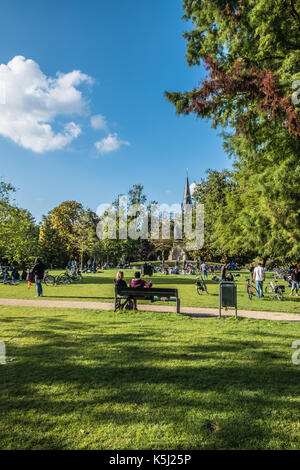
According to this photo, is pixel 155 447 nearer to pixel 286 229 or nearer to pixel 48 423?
pixel 48 423

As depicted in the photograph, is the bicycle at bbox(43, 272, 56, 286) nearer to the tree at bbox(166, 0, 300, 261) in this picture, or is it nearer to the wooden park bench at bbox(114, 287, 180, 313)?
the wooden park bench at bbox(114, 287, 180, 313)

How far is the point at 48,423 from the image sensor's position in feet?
9.29

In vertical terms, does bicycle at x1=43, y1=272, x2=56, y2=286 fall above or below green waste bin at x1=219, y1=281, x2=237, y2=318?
below

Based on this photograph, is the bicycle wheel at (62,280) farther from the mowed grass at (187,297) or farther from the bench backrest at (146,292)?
the bench backrest at (146,292)

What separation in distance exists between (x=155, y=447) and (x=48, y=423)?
→ 113cm

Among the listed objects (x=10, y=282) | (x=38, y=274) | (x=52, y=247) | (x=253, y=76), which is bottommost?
(x=10, y=282)

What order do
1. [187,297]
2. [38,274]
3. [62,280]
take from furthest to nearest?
[62,280], [187,297], [38,274]

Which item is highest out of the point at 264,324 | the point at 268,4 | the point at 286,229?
the point at 268,4

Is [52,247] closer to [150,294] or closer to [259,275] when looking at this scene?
[259,275]

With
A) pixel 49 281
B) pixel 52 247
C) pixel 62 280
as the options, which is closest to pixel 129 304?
pixel 49 281

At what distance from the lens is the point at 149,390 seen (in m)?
3.48

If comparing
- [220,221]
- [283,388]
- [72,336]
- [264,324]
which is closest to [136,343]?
[72,336]

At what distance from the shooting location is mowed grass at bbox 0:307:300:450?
2.62 m

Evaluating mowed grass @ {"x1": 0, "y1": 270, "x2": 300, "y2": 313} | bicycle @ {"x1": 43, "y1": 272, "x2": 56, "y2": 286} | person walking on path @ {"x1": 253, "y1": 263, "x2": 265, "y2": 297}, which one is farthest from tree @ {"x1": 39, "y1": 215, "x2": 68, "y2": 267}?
person walking on path @ {"x1": 253, "y1": 263, "x2": 265, "y2": 297}
